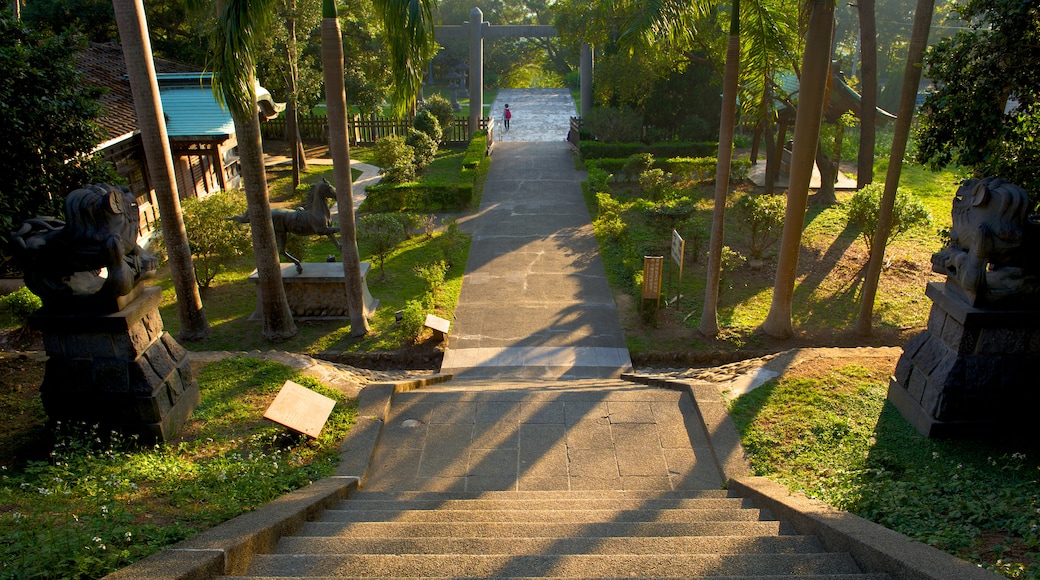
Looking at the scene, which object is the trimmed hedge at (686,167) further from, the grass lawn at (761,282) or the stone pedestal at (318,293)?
the stone pedestal at (318,293)

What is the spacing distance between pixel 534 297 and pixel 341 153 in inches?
191

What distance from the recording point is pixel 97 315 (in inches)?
254

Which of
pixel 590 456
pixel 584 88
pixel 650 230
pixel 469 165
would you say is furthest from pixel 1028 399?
pixel 584 88

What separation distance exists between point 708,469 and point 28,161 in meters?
8.67

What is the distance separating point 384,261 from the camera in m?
15.7

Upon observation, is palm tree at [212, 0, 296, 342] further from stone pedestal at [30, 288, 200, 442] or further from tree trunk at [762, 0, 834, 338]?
tree trunk at [762, 0, 834, 338]

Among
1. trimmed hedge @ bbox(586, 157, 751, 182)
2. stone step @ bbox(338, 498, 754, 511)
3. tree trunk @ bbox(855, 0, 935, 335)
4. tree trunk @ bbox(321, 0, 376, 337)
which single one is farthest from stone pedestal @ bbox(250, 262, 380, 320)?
trimmed hedge @ bbox(586, 157, 751, 182)

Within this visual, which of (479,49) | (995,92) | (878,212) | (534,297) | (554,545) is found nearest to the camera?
(554,545)

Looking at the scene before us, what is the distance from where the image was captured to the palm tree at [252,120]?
29.2 ft

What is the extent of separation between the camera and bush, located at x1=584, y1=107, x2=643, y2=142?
27.4 meters

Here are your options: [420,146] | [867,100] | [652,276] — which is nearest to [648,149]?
[420,146]

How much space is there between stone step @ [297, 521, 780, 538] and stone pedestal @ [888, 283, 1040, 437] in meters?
2.56

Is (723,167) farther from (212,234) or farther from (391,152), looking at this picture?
(391,152)

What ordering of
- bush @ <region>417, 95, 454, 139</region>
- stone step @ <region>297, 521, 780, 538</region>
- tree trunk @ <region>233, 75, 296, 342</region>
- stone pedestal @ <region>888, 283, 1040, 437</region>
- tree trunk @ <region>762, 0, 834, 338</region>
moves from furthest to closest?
bush @ <region>417, 95, 454, 139</region>
tree trunk @ <region>233, 75, 296, 342</region>
tree trunk @ <region>762, 0, 834, 338</region>
stone pedestal @ <region>888, 283, 1040, 437</region>
stone step @ <region>297, 521, 780, 538</region>
